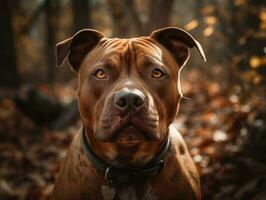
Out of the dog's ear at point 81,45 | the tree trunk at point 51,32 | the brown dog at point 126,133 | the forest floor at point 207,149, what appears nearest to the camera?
the brown dog at point 126,133

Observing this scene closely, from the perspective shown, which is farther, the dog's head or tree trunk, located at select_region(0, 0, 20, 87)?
tree trunk, located at select_region(0, 0, 20, 87)

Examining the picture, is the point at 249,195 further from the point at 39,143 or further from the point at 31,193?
the point at 39,143

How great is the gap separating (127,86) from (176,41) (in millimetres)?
890

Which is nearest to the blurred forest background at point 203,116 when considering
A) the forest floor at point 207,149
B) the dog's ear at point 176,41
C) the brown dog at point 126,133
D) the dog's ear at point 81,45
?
the forest floor at point 207,149

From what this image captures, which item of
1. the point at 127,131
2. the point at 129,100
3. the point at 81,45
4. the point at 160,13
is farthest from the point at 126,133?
the point at 160,13

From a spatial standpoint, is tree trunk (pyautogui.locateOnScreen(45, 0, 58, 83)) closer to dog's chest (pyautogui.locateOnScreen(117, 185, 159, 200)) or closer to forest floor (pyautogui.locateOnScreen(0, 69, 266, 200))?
forest floor (pyautogui.locateOnScreen(0, 69, 266, 200))

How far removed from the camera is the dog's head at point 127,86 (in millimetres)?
3186

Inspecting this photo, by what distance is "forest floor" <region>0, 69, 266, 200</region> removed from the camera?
5234mm

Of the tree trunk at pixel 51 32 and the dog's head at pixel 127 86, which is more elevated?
the dog's head at pixel 127 86

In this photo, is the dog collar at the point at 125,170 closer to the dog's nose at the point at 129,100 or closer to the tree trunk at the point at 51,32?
the dog's nose at the point at 129,100

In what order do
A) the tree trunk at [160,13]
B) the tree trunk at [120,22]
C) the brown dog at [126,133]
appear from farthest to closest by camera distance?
the tree trunk at [120,22] → the tree trunk at [160,13] → the brown dog at [126,133]

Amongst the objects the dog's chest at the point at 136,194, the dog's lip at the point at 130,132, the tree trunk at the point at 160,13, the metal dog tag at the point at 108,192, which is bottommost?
the tree trunk at the point at 160,13

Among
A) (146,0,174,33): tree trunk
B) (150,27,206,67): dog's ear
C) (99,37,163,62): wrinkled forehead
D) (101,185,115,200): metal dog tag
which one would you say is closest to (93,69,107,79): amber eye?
(99,37,163,62): wrinkled forehead

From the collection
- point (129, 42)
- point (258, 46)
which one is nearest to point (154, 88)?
point (129, 42)
